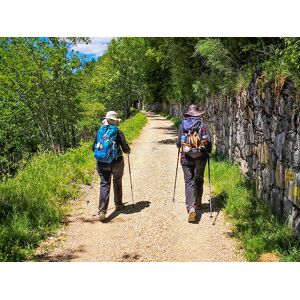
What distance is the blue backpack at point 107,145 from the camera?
276 inches

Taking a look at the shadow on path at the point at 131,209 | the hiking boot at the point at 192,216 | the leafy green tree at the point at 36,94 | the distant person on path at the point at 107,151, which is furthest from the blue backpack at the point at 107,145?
the leafy green tree at the point at 36,94

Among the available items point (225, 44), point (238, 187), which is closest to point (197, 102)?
point (225, 44)

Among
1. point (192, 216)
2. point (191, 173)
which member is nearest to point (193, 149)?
point (191, 173)

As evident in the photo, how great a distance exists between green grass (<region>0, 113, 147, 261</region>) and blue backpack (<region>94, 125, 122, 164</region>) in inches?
56.4

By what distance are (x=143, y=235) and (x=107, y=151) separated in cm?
175

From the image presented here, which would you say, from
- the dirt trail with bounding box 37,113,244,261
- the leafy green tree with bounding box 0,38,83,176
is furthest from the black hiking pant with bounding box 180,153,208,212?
the leafy green tree with bounding box 0,38,83,176

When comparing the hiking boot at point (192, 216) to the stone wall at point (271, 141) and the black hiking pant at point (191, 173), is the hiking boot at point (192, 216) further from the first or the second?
the stone wall at point (271, 141)

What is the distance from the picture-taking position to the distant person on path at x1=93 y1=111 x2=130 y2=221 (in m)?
7.04

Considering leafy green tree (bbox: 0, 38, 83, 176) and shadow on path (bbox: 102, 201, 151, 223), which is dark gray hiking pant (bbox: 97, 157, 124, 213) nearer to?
shadow on path (bbox: 102, 201, 151, 223)

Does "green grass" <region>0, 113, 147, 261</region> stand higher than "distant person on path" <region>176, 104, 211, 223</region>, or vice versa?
"distant person on path" <region>176, 104, 211, 223</region>

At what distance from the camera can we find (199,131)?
703 cm

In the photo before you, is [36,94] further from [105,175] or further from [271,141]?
[271,141]

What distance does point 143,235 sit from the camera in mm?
6445
